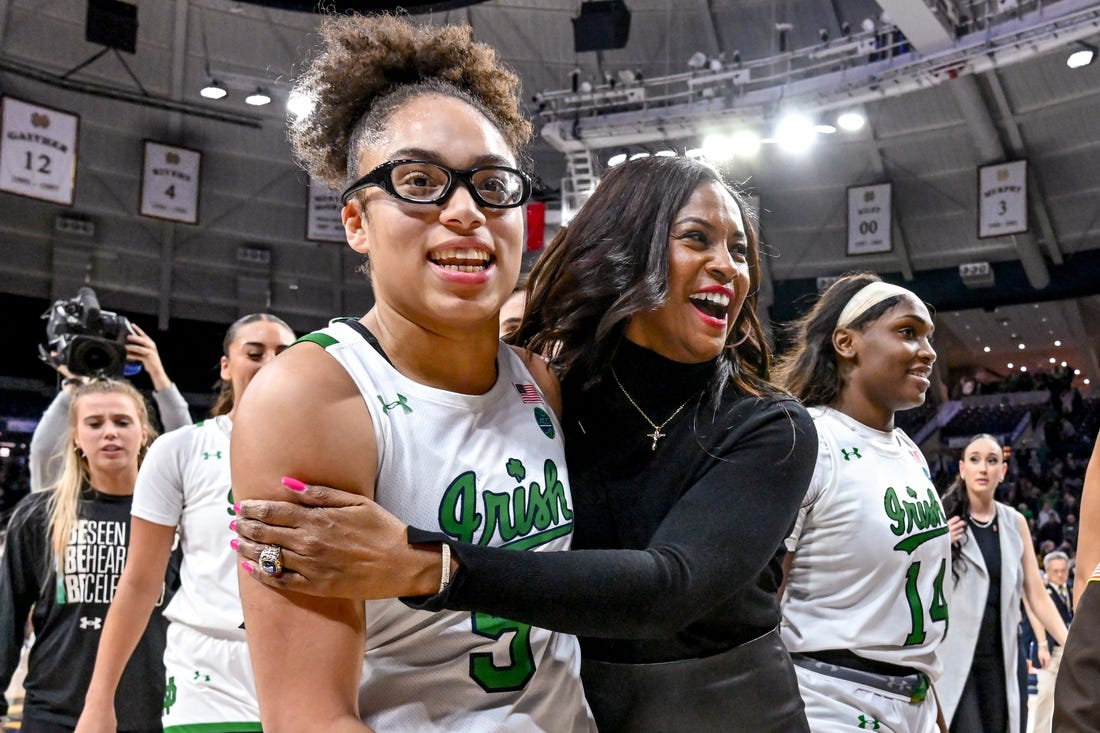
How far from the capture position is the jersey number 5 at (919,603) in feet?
9.81

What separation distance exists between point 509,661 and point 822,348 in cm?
232

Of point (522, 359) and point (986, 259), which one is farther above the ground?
point (986, 259)

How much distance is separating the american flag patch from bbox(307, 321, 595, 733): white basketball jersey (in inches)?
4.7

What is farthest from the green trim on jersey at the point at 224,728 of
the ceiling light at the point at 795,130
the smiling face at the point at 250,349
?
the ceiling light at the point at 795,130

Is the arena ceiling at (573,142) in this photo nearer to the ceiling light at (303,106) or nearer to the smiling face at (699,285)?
the smiling face at (699,285)

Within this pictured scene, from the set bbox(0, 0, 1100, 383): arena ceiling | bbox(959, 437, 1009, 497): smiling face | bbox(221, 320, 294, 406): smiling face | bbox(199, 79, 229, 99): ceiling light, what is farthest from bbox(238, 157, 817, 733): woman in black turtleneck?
bbox(199, 79, 229, 99): ceiling light

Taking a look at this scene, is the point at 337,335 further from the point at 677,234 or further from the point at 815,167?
the point at 815,167

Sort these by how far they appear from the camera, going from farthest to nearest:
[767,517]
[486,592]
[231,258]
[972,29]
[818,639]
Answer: [231,258] → [972,29] → [818,639] → [767,517] → [486,592]

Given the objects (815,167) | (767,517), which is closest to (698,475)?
(767,517)

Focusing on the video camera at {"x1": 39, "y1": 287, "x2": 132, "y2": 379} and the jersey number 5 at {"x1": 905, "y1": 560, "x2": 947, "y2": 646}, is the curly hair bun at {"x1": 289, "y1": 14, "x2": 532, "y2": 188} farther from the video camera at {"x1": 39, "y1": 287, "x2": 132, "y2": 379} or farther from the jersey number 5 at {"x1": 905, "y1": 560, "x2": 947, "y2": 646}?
the video camera at {"x1": 39, "y1": 287, "x2": 132, "y2": 379}

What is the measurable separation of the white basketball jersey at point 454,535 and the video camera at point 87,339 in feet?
11.4

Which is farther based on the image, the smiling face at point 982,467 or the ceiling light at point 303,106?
the smiling face at point 982,467

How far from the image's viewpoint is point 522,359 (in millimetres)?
1957

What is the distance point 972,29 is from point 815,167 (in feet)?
16.0
